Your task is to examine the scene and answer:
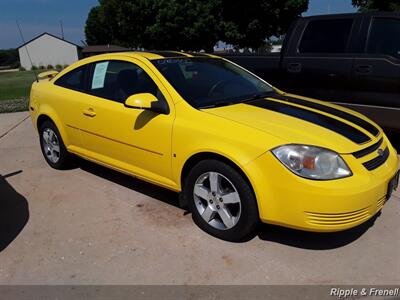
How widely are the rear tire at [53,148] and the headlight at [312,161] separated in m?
3.11

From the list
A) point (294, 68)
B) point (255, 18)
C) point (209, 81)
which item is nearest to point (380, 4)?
point (255, 18)

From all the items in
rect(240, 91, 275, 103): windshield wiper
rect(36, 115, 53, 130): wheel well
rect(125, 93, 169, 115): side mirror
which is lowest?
rect(36, 115, 53, 130): wheel well

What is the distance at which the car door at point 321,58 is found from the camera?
578 centimetres

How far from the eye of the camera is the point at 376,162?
3.36 meters

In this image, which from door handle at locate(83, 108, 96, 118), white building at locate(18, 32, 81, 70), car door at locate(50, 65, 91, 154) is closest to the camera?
door handle at locate(83, 108, 96, 118)

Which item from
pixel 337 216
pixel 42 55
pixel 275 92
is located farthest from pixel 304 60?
pixel 42 55

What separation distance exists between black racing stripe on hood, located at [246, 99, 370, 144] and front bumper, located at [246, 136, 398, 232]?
31 cm

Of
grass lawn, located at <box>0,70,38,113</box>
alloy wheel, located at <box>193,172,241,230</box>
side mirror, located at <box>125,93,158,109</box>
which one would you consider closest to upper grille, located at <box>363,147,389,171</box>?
alloy wheel, located at <box>193,172,241,230</box>

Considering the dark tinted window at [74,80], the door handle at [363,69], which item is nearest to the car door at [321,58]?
the door handle at [363,69]

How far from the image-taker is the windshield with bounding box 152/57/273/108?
3.91 m

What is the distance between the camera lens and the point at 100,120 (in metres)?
4.42

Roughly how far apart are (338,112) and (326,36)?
8.06ft

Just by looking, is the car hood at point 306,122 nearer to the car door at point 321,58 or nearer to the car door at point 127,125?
the car door at point 127,125

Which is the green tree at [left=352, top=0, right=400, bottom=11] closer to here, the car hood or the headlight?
the car hood
